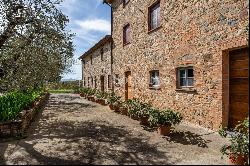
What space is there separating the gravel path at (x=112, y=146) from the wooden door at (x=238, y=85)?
36.9 inches

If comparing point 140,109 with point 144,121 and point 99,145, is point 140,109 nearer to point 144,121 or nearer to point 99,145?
point 144,121

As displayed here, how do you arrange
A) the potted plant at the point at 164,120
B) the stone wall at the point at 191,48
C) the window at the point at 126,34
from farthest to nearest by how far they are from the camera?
1. the window at the point at 126,34
2. the potted plant at the point at 164,120
3. the stone wall at the point at 191,48

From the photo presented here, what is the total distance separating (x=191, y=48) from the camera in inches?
392

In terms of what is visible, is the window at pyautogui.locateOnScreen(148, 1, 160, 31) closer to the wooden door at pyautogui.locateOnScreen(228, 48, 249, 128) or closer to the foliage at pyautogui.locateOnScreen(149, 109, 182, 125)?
the wooden door at pyautogui.locateOnScreen(228, 48, 249, 128)

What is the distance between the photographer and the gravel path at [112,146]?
19.4 ft

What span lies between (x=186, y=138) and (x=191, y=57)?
133 inches

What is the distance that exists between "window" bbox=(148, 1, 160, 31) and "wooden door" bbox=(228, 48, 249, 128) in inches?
215

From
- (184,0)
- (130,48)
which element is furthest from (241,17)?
(130,48)

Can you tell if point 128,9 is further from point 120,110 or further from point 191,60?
point 191,60

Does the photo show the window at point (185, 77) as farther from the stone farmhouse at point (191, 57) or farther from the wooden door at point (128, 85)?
the wooden door at point (128, 85)

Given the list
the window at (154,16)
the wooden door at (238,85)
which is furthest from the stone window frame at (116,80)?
the wooden door at (238,85)

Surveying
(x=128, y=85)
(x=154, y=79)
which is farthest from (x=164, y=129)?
(x=128, y=85)

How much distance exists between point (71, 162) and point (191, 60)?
6.13 meters

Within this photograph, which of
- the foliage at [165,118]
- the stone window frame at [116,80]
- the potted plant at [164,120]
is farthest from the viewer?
the stone window frame at [116,80]
